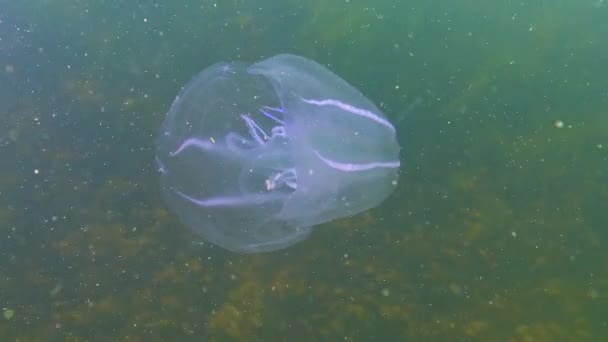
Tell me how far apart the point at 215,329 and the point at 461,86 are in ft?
5.91

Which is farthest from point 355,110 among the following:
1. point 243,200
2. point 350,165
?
point 243,200

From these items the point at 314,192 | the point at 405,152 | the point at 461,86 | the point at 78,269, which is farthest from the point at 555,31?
the point at 78,269

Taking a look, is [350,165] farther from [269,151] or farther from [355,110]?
[269,151]

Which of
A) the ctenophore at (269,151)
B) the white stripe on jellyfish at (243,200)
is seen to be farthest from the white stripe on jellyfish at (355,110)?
the white stripe on jellyfish at (243,200)

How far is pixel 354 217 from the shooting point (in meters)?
2.71

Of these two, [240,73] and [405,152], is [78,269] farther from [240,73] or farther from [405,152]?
[405,152]

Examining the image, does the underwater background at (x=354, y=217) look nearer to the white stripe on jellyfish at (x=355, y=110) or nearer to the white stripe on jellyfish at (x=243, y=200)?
the white stripe on jellyfish at (x=355, y=110)

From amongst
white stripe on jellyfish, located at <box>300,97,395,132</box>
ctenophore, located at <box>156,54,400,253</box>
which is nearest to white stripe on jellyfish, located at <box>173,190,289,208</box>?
ctenophore, located at <box>156,54,400,253</box>

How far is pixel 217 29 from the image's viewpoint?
2.81 m

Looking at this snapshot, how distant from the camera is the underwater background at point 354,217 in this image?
2.59 meters

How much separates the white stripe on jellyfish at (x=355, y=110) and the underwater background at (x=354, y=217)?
65mm

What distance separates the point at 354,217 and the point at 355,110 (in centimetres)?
61

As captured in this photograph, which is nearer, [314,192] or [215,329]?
[215,329]

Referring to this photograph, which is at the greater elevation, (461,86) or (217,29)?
(217,29)
